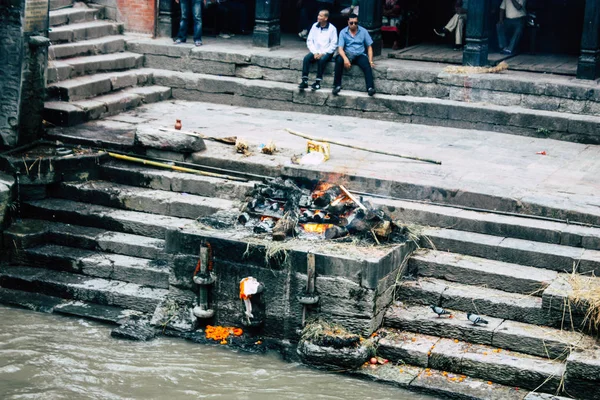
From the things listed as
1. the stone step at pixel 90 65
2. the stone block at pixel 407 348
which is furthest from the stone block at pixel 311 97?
the stone block at pixel 407 348

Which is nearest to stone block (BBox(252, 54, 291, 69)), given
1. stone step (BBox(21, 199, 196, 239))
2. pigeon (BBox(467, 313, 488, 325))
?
stone step (BBox(21, 199, 196, 239))

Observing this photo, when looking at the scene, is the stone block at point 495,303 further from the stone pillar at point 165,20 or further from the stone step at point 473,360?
the stone pillar at point 165,20

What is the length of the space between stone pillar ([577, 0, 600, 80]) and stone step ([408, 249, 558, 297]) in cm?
543

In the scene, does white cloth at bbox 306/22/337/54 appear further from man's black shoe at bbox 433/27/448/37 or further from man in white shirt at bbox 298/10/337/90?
man's black shoe at bbox 433/27/448/37

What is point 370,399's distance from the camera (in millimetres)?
9078

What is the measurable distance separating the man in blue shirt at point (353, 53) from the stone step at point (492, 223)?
4.26 metres

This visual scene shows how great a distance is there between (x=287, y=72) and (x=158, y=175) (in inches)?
174

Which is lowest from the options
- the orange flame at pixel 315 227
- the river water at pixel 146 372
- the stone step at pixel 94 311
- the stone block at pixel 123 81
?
the river water at pixel 146 372

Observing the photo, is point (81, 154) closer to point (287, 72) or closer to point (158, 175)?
point (158, 175)

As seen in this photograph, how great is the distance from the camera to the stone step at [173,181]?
1184 centimetres

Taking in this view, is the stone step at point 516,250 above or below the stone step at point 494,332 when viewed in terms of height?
above

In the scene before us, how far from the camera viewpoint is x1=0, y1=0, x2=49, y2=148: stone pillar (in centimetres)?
1260

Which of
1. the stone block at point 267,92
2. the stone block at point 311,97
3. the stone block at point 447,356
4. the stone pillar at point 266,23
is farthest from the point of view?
the stone pillar at point 266,23

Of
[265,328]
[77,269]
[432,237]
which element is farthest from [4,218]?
[432,237]
